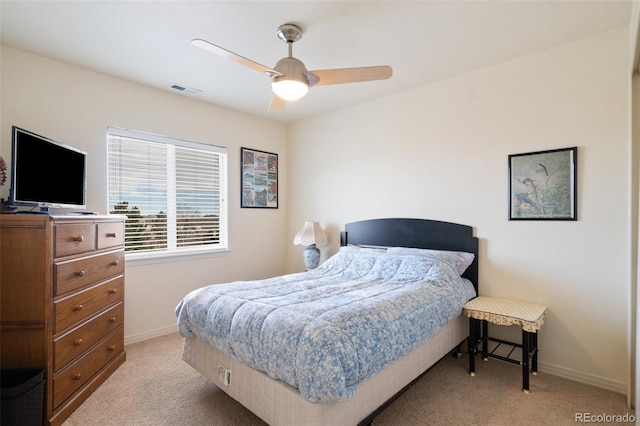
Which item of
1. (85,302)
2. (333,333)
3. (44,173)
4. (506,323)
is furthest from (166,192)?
(506,323)

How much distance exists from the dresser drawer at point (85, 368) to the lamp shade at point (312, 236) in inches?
81.8

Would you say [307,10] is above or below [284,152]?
above

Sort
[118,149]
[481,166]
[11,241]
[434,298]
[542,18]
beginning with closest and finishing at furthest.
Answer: [11,241]
[542,18]
[434,298]
[481,166]
[118,149]

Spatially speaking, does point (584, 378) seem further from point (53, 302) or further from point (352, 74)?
point (53, 302)

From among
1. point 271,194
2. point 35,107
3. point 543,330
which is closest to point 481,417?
point 543,330

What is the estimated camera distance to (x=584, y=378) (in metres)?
2.45

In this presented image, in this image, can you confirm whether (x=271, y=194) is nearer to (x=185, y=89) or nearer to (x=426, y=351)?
(x=185, y=89)

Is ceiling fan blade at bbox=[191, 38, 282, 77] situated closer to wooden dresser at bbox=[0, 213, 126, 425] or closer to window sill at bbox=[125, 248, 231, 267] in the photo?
wooden dresser at bbox=[0, 213, 126, 425]

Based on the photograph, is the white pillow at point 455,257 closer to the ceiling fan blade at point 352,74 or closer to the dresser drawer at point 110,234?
the ceiling fan blade at point 352,74

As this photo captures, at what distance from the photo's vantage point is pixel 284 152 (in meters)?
4.78

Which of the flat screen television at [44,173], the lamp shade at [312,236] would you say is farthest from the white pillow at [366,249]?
the flat screen television at [44,173]

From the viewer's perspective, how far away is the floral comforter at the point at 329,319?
157 centimetres

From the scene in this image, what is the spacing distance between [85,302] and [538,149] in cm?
376

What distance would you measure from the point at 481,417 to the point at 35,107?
13.6 feet
